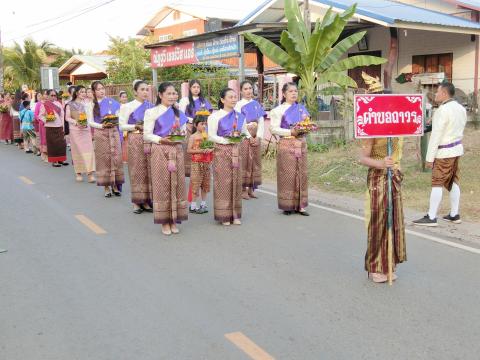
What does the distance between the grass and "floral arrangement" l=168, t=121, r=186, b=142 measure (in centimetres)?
368

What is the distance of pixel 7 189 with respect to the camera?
11180 millimetres

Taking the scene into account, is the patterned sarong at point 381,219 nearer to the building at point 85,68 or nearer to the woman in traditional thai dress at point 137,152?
the woman in traditional thai dress at point 137,152

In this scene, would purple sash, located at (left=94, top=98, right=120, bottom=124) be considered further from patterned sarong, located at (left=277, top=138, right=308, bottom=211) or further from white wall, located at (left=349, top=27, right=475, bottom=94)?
white wall, located at (left=349, top=27, right=475, bottom=94)

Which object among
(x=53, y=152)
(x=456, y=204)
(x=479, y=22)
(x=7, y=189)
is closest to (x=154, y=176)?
(x=456, y=204)

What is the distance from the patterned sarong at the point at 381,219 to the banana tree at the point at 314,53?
9232 millimetres

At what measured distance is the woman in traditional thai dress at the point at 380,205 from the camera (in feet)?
17.6

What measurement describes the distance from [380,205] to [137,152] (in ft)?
14.8

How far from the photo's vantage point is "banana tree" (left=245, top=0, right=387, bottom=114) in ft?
47.0

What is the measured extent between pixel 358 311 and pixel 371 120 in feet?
5.28

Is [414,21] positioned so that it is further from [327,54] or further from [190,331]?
[190,331]

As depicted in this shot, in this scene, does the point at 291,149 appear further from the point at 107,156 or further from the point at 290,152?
the point at 107,156

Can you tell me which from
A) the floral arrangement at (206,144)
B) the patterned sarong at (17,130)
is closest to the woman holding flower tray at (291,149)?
the floral arrangement at (206,144)

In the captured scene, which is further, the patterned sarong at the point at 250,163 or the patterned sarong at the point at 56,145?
the patterned sarong at the point at 56,145

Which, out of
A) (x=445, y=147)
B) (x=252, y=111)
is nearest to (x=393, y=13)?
(x=252, y=111)
